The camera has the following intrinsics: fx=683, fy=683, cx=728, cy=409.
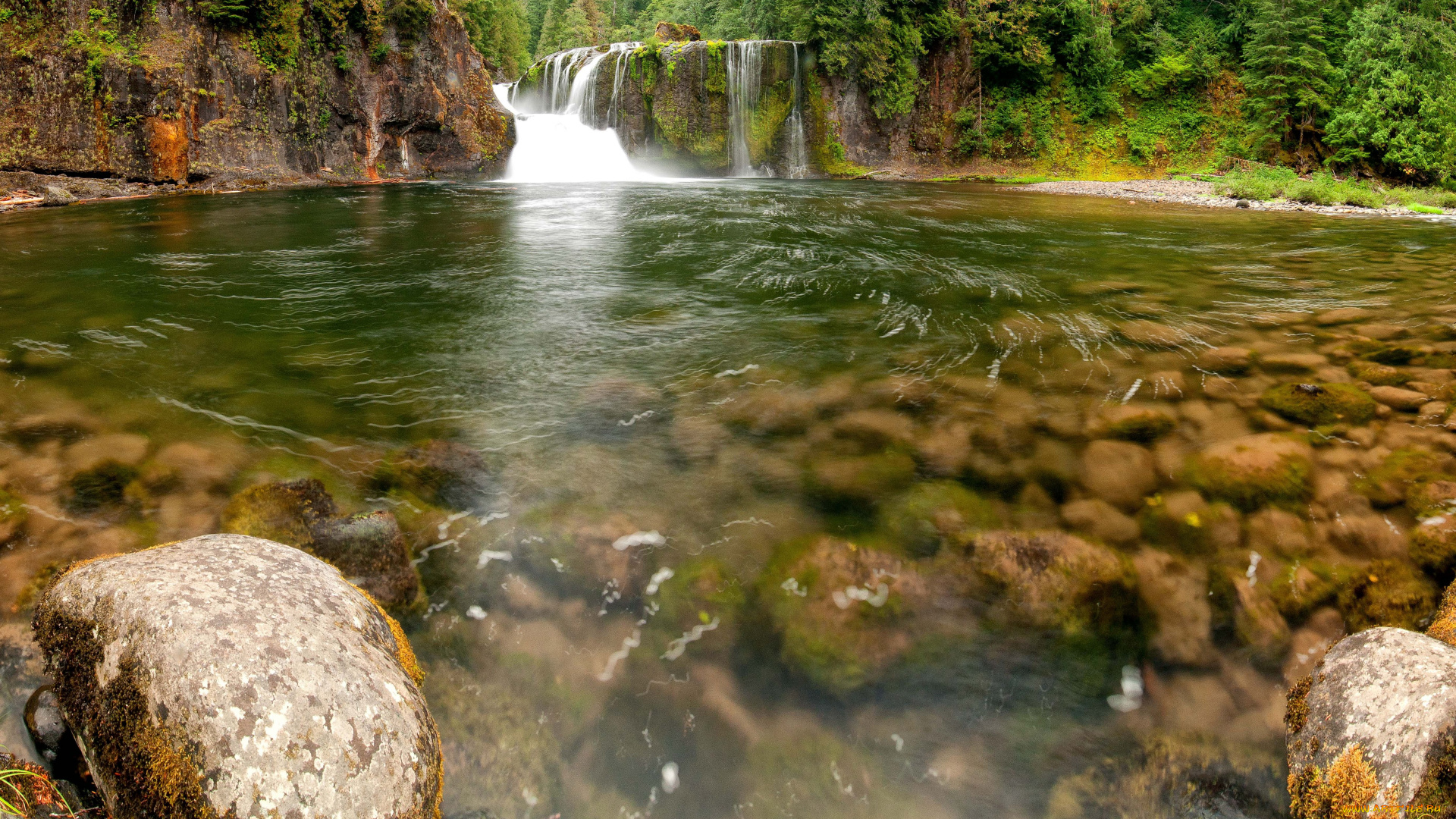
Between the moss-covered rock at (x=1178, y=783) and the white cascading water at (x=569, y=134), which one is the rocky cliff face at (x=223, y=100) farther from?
the moss-covered rock at (x=1178, y=783)

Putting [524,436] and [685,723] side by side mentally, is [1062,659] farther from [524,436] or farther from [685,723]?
[524,436]

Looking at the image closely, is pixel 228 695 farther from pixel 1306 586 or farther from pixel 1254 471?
pixel 1254 471

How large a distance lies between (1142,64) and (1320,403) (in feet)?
121

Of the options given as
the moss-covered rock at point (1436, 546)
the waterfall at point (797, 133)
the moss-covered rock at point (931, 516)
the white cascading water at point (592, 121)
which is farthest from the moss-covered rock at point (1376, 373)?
the waterfall at point (797, 133)

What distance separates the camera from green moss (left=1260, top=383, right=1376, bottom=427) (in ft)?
14.7

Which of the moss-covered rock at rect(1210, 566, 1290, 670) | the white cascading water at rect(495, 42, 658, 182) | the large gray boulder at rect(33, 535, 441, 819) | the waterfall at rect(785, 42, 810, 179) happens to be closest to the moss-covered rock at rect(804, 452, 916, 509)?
the moss-covered rock at rect(1210, 566, 1290, 670)

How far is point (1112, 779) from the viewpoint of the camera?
8.38 ft

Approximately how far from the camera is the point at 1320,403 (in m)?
4.70

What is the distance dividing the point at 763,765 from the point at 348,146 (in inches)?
1117

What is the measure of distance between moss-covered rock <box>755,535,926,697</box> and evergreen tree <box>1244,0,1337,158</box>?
3381 cm

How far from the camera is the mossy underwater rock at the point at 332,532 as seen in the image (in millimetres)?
3236

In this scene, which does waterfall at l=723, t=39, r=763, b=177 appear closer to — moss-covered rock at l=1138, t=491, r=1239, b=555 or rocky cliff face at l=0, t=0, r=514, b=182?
rocky cliff face at l=0, t=0, r=514, b=182

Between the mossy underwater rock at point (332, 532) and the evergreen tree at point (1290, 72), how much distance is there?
35290 millimetres

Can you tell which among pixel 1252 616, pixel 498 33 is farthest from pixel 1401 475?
pixel 498 33
